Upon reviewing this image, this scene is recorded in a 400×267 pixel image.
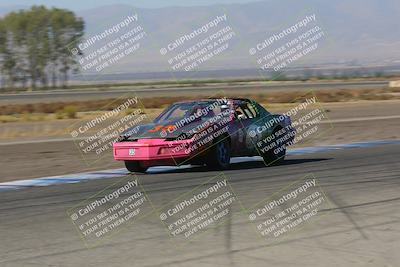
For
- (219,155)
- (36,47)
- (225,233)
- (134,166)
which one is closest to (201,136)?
(219,155)

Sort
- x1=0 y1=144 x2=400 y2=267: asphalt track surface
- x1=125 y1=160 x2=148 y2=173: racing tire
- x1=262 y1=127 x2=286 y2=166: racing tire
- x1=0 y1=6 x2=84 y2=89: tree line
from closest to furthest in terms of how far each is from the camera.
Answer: x1=0 y1=144 x2=400 y2=267: asphalt track surface → x1=125 y1=160 x2=148 y2=173: racing tire → x1=262 y1=127 x2=286 y2=166: racing tire → x1=0 y1=6 x2=84 y2=89: tree line

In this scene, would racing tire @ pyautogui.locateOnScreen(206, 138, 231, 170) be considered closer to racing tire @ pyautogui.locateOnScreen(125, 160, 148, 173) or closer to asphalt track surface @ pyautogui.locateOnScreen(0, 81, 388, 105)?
racing tire @ pyautogui.locateOnScreen(125, 160, 148, 173)

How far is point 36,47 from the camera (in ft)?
352

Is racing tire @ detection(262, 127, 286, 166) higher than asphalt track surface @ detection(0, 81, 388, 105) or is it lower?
lower

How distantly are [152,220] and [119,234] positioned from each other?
861 millimetres

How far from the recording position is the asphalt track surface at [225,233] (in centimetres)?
692

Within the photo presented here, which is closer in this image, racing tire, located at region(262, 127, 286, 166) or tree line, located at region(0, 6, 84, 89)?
racing tire, located at region(262, 127, 286, 166)

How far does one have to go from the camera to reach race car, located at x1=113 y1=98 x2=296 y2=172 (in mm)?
13047

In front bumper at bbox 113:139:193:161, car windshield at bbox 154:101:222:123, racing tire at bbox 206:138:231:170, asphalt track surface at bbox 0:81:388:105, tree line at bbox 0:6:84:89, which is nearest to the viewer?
front bumper at bbox 113:139:193:161

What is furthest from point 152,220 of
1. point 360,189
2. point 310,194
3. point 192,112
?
point 192,112

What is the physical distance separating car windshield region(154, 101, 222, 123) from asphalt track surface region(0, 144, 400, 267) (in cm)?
128

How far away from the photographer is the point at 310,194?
1061cm

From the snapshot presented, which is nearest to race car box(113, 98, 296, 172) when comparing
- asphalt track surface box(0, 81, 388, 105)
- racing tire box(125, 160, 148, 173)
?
racing tire box(125, 160, 148, 173)

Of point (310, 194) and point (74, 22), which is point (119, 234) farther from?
point (74, 22)
